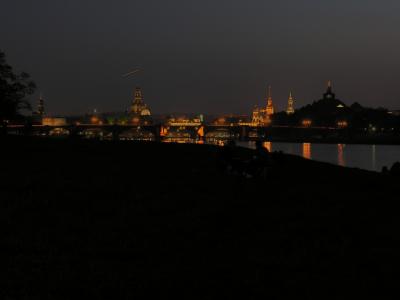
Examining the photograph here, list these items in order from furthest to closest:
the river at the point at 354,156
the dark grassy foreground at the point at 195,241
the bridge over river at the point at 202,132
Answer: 1. the bridge over river at the point at 202,132
2. the river at the point at 354,156
3. the dark grassy foreground at the point at 195,241

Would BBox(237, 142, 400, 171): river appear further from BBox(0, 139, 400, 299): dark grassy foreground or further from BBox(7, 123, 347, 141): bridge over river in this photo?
BBox(0, 139, 400, 299): dark grassy foreground

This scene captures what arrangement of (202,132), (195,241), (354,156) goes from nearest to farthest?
(195,241), (354,156), (202,132)

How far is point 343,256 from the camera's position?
8.32 m

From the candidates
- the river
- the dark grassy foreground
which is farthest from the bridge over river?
the dark grassy foreground

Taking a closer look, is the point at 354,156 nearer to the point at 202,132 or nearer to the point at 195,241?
the point at 202,132

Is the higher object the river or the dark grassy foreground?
the dark grassy foreground

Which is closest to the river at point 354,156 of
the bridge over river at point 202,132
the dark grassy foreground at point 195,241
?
the bridge over river at point 202,132

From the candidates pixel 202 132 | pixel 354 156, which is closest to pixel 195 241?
pixel 354 156

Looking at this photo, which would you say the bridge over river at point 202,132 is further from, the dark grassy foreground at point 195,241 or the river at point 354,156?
the dark grassy foreground at point 195,241

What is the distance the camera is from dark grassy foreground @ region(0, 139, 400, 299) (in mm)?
6836

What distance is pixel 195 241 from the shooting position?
9.06 metres

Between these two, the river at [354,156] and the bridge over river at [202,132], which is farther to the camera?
the bridge over river at [202,132]

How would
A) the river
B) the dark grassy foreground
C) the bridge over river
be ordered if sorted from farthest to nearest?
1. the bridge over river
2. the river
3. the dark grassy foreground

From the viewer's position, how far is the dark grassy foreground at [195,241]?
269 inches
